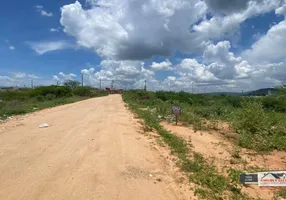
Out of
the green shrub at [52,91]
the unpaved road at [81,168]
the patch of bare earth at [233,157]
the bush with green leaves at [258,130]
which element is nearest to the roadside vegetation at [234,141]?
the bush with green leaves at [258,130]

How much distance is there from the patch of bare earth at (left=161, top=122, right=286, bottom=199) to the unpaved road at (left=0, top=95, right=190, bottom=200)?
1.32 metres

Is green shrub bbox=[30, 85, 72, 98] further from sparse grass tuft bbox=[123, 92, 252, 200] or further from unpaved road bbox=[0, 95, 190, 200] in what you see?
sparse grass tuft bbox=[123, 92, 252, 200]

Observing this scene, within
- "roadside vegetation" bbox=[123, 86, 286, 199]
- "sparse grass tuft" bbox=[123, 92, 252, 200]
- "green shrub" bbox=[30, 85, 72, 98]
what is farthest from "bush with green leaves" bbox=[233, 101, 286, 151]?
"green shrub" bbox=[30, 85, 72, 98]

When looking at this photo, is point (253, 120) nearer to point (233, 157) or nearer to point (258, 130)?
point (258, 130)

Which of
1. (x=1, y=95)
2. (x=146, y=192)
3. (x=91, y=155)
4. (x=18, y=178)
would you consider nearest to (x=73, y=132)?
(x=91, y=155)

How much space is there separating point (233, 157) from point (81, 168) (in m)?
3.80

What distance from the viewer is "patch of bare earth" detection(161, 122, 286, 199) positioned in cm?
423

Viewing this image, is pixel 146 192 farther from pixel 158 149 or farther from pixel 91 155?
pixel 158 149

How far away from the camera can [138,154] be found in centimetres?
600

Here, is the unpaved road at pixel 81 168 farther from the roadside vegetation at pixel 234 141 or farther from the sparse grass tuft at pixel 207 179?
the roadside vegetation at pixel 234 141

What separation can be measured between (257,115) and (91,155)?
20.9 feet

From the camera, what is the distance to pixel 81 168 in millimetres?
4848

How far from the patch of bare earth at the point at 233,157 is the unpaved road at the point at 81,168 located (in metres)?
1.32

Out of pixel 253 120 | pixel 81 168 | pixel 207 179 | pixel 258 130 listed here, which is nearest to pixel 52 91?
pixel 253 120
